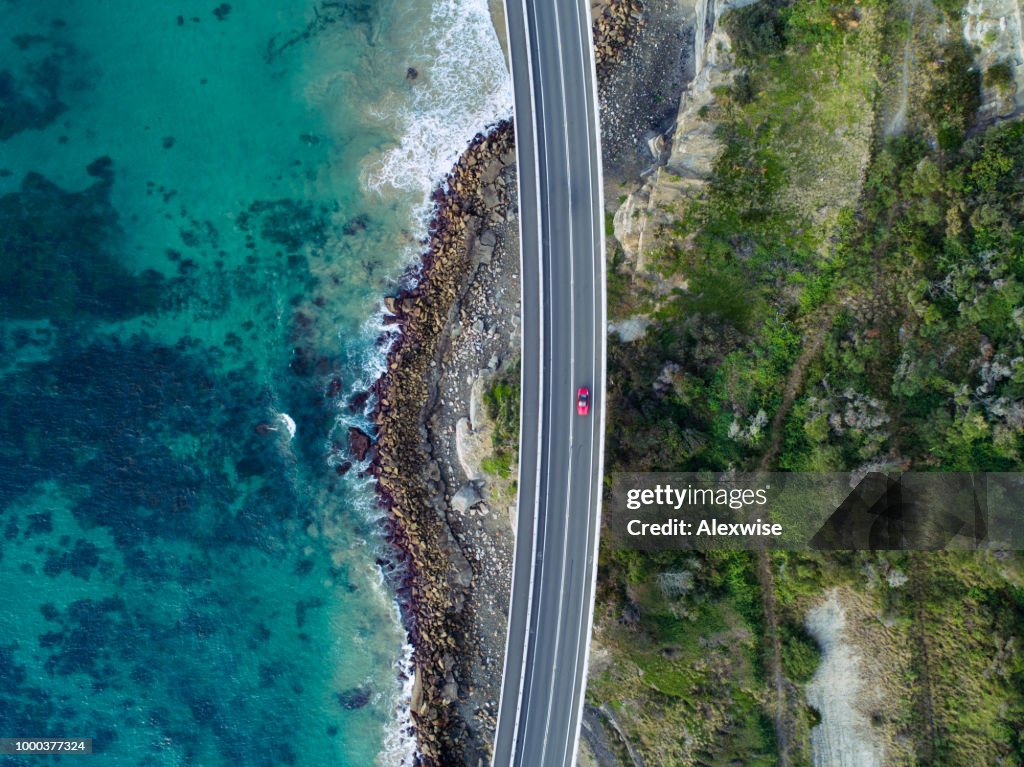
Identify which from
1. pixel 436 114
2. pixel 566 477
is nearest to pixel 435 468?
pixel 566 477

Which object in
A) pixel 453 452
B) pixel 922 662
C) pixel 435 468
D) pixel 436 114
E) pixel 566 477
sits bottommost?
pixel 922 662

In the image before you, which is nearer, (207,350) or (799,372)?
(799,372)

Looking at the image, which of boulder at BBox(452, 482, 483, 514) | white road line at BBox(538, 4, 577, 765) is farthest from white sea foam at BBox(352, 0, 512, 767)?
white road line at BBox(538, 4, 577, 765)

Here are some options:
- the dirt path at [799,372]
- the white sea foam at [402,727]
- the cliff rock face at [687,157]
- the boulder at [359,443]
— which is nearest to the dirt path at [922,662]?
the dirt path at [799,372]

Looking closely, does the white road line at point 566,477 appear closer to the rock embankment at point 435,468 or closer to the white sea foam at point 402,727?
the rock embankment at point 435,468

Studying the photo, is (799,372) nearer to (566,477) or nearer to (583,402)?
(583,402)

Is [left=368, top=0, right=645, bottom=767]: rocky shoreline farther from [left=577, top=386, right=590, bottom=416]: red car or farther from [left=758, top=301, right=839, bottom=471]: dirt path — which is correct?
[left=758, top=301, right=839, bottom=471]: dirt path
